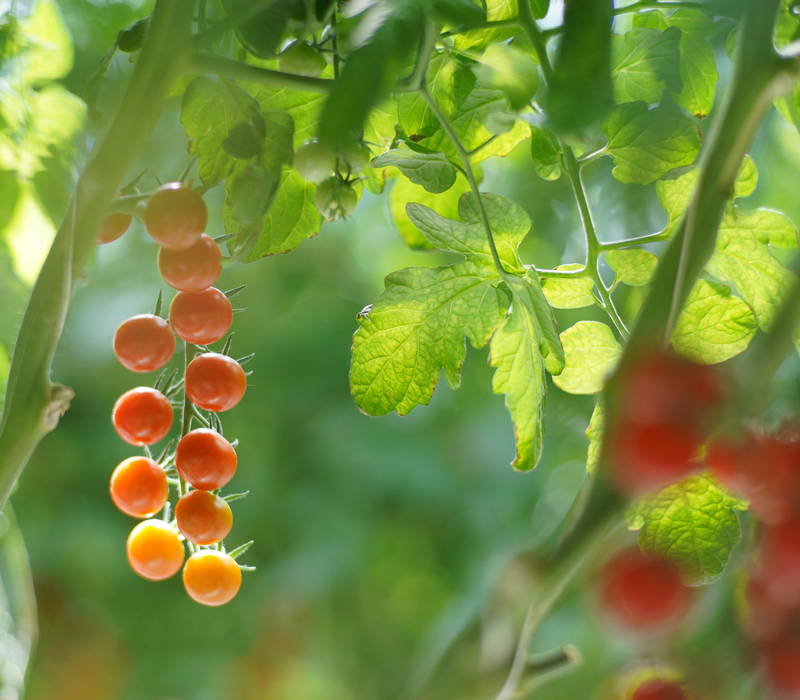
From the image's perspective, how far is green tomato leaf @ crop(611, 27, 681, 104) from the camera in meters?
0.29

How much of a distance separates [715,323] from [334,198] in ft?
0.43

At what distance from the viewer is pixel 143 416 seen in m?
0.34

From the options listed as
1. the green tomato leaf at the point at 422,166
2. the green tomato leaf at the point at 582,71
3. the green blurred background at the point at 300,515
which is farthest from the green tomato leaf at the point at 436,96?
the green blurred background at the point at 300,515

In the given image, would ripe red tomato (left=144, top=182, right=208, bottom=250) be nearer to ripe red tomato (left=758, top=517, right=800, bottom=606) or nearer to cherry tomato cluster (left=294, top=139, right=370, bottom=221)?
cherry tomato cluster (left=294, top=139, right=370, bottom=221)

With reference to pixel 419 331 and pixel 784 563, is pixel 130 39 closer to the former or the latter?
pixel 419 331

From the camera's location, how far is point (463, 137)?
0.33 meters

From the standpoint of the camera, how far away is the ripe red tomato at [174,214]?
0.27m

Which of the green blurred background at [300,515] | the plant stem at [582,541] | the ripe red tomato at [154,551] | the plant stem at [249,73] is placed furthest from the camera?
the green blurred background at [300,515]

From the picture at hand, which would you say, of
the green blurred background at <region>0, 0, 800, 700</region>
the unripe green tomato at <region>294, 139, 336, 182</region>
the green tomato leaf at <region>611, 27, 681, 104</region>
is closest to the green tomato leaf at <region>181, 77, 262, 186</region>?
the unripe green tomato at <region>294, 139, 336, 182</region>

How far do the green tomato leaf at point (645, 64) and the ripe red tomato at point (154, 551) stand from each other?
0.22m

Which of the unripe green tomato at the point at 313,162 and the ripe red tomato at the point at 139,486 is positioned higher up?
the unripe green tomato at the point at 313,162

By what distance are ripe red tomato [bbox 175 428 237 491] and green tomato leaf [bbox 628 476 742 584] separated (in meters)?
0.14

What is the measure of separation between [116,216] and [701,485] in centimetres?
21

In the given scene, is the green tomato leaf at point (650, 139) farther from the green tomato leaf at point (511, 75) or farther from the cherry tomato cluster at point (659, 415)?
the cherry tomato cluster at point (659, 415)
